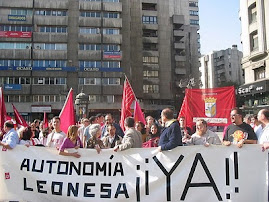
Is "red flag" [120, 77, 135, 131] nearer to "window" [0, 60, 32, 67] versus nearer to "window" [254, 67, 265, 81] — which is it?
"window" [254, 67, 265, 81]

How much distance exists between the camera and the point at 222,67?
102 meters

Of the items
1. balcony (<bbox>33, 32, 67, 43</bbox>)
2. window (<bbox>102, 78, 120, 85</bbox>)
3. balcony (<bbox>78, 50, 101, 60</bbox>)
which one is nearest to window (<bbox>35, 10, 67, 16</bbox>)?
balcony (<bbox>33, 32, 67, 43</bbox>)

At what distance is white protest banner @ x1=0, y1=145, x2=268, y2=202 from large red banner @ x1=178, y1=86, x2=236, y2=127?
3325mm

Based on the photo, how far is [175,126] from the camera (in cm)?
539

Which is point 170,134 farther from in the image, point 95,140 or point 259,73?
point 259,73

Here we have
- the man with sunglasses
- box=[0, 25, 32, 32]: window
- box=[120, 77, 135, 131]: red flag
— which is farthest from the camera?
box=[0, 25, 32, 32]: window

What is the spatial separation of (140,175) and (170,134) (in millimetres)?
1000

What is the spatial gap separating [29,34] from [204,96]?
46089 mm

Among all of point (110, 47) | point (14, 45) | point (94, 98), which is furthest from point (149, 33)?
point (14, 45)

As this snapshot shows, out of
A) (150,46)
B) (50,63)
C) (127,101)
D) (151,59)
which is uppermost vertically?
(150,46)

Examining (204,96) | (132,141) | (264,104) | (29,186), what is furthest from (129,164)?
(264,104)

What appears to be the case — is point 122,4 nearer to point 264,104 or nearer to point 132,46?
point 132,46

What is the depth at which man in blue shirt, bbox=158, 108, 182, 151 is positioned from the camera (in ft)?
17.7

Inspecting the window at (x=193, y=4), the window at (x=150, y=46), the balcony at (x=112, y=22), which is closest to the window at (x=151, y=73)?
the window at (x=150, y=46)
